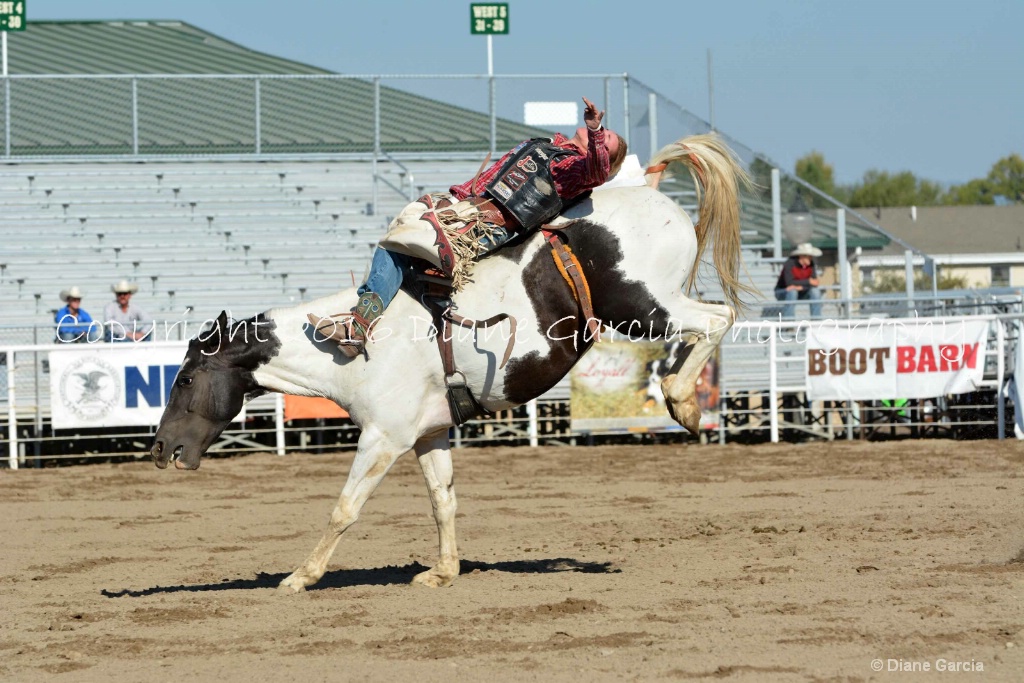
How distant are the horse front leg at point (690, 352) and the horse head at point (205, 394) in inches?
80.8

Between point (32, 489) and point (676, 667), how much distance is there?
870cm

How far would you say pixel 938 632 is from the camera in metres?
4.92

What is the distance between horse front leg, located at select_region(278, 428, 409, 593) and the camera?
632 cm

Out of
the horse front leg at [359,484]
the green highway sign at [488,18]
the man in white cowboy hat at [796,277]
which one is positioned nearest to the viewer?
the horse front leg at [359,484]

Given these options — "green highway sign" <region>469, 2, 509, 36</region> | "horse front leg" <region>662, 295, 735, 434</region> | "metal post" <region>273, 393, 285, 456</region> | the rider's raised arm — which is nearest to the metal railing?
"metal post" <region>273, 393, 285, 456</region>

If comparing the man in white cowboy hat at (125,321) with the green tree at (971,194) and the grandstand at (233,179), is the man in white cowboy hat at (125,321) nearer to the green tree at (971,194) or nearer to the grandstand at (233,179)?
the grandstand at (233,179)

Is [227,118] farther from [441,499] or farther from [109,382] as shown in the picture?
[441,499]

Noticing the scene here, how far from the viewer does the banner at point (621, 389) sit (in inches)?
561

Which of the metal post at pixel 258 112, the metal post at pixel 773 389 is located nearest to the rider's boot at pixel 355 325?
the metal post at pixel 773 389

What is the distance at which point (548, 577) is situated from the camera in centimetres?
673

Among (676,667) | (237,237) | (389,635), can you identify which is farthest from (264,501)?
(237,237)

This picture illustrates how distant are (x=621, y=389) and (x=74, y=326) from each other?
19.8 feet

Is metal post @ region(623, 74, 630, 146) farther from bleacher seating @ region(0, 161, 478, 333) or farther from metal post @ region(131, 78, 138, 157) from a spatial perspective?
metal post @ region(131, 78, 138, 157)

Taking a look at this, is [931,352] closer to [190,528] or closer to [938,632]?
[190,528]
